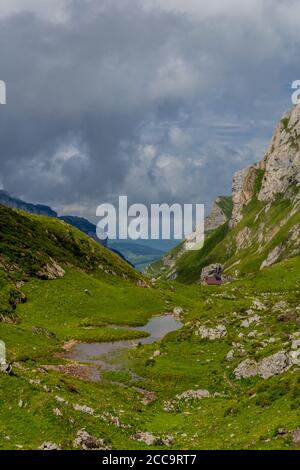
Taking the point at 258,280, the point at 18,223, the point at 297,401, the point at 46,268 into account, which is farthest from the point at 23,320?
the point at 258,280

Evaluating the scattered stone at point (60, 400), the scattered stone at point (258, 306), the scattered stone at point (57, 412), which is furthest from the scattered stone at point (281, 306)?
the scattered stone at point (57, 412)

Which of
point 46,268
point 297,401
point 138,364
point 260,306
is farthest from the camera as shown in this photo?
point 46,268

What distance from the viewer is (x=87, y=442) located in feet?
99.0

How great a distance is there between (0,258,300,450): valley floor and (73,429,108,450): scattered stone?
0.31m

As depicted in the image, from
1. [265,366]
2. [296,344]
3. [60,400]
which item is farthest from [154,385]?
[60,400]

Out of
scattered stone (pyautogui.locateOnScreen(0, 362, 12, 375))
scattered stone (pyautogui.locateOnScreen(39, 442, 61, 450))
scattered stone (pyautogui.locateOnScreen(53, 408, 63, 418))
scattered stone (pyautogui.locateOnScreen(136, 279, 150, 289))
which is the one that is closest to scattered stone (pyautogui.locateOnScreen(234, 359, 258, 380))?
scattered stone (pyautogui.locateOnScreen(53, 408, 63, 418))

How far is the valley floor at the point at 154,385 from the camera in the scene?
3169cm

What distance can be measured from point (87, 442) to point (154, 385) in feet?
66.6

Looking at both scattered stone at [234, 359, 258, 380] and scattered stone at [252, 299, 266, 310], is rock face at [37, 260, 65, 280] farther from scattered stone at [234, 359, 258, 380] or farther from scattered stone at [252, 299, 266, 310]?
scattered stone at [234, 359, 258, 380]

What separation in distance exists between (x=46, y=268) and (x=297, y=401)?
254ft

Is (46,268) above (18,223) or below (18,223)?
below

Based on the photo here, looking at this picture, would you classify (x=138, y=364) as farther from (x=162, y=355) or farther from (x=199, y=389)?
(x=199, y=389)

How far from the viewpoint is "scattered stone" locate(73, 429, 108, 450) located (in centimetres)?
2977
